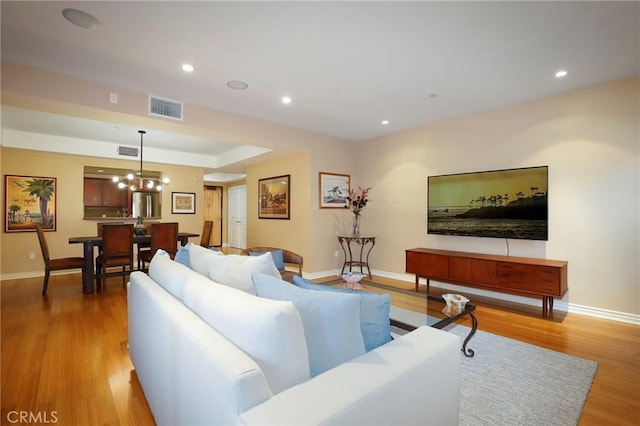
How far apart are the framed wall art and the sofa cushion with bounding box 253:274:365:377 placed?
15.3ft

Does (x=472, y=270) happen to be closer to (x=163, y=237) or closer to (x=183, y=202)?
(x=163, y=237)

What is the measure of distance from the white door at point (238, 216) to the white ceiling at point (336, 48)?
5.88m

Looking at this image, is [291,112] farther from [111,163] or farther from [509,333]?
[111,163]

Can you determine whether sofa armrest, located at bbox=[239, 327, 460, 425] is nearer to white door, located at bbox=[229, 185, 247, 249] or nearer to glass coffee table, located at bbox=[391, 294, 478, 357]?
glass coffee table, located at bbox=[391, 294, 478, 357]

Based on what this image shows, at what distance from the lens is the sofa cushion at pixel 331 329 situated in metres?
1.13

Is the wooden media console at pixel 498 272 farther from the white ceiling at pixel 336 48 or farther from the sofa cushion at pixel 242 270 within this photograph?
the sofa cushion at pixel 242 270

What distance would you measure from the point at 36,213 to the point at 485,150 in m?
7.55

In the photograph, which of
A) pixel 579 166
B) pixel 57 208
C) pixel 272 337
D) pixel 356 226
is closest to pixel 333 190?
pixel 356 226

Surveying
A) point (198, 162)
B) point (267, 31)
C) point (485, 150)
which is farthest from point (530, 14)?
point (198, 162)

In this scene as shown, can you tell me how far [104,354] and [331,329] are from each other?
2.35m

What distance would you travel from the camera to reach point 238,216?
9.67 metres

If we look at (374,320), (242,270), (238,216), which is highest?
(238,216)

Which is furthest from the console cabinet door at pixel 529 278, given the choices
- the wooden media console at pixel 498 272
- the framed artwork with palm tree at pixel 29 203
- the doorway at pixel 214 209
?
the doorway at pixel 214 209
